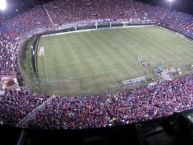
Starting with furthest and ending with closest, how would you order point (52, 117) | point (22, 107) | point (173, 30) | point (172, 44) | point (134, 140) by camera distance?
point (173, 30) < point (172, 44) < point (22, 107) < point (52, 117) < point (134, 140)

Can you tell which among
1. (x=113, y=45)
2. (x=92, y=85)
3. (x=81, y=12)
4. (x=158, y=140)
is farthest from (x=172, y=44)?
(x=158, y=140)

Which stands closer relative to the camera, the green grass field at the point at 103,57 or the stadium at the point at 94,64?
the stadium at the point at 94,64

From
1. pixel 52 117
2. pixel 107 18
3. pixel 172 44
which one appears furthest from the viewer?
pixel 107 18

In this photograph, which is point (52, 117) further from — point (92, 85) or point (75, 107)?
point (92, 85)

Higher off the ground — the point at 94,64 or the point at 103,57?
the point at 94,64

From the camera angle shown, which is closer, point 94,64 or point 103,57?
point 94,64
